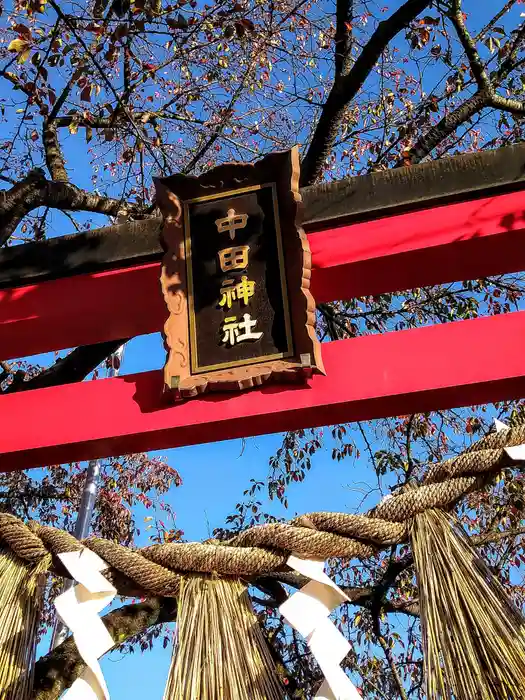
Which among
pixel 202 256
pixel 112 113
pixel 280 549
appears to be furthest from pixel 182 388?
pixel 112 113

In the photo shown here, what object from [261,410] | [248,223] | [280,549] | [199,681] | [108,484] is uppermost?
[108,484]

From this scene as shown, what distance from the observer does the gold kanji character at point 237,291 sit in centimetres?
231

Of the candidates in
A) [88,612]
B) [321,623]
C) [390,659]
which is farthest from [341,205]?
[390,659]

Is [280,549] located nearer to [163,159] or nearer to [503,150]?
[503,150]

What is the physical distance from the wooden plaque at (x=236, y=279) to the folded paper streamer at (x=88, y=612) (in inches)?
27.3

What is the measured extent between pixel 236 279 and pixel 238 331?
8.6 inches

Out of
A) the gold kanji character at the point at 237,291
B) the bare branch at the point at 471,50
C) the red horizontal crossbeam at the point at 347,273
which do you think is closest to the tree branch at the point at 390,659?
the red horizontal crossbeam at the point at 347,273

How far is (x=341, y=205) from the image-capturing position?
7.81 feet

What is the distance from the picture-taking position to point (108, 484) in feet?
22.4

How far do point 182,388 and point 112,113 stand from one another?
2.39m

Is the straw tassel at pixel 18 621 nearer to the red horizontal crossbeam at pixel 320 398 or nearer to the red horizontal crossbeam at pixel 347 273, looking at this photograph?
the red horizontal crossbeam at pixel 320 398

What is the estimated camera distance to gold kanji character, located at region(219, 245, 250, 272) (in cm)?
237

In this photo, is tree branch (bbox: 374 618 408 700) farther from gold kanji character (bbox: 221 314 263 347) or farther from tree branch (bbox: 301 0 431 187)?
tree branch (bbox: 301 0 431 187)

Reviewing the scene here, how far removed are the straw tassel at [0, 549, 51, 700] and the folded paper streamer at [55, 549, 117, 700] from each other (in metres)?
0.13
